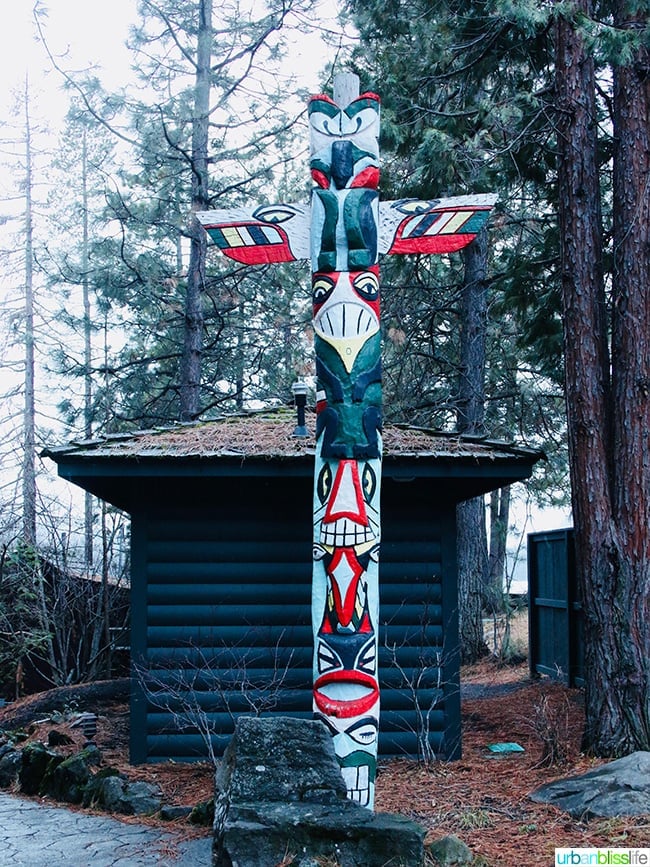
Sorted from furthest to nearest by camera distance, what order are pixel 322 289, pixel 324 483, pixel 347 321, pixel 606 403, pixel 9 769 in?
pixel 606 403
pixel 9 769
pixel 322 289
pixel 347 321
pixel 324 483

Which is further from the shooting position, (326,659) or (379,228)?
(379,228)

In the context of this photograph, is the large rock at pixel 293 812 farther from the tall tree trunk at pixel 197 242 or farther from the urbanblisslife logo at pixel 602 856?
the tall tree trunk at pixel 197 242

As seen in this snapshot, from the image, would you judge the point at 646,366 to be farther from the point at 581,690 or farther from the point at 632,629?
the point at 581,690

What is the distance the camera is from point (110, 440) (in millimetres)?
8695

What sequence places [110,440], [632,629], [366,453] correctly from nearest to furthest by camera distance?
1. [366,453]
2. [632,629]
3. [110,440]

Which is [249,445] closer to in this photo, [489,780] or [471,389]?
[489,780]

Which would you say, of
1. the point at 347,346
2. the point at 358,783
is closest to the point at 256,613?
the point at 358,783

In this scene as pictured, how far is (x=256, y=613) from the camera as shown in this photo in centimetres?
867

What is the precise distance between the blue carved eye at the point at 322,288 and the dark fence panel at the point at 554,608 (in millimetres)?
6546

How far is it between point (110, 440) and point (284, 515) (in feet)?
6.10

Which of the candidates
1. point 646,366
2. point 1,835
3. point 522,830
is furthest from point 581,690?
point 1,835

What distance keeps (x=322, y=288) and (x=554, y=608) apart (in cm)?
761

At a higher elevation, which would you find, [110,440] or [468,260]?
[468,260]

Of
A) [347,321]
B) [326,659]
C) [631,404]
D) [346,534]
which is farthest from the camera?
[631,404]
